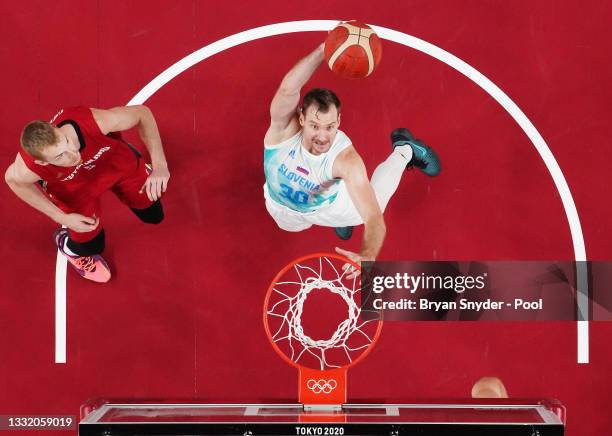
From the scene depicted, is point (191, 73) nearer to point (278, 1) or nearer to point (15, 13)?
point (278, 1)

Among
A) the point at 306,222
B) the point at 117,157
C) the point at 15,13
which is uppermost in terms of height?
the point at 15,13

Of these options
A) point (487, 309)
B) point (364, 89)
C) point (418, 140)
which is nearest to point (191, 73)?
point (364, 89)

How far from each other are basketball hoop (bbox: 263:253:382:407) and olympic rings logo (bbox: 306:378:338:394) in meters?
0.54

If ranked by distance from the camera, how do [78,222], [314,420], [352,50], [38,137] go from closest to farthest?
1. [314,420]
2. [38,137]
3. [352,50]
4. [78,222]

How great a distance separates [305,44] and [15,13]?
1.87 m

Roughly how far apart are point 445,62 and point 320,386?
7.23ft

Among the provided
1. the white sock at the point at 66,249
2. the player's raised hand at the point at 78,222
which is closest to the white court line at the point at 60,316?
the white sock at the point at 66,249

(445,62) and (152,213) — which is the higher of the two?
(445,62)

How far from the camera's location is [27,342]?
427 centimetres

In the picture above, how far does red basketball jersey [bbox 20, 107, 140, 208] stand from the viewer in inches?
153

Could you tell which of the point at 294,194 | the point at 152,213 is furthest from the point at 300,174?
the point at 152,213

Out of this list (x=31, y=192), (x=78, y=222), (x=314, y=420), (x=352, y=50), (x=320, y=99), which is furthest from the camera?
(x=320, y=99)

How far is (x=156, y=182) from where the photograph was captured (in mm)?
4121

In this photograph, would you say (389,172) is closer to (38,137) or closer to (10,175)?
(38,137)
